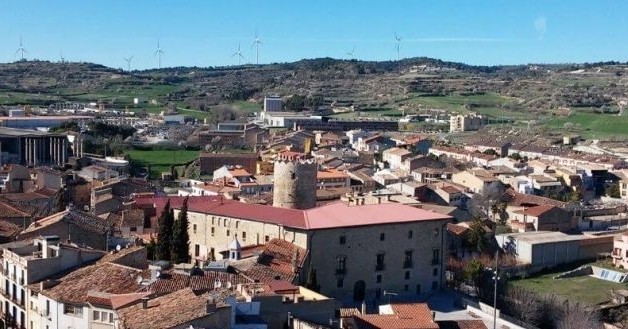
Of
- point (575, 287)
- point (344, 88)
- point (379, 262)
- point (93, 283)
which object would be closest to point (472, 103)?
point (344, 88)

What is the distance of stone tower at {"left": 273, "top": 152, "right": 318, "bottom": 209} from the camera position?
32.8 meters

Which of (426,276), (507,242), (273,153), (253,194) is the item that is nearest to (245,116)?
(273,153)

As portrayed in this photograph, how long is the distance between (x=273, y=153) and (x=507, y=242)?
26.3 meters

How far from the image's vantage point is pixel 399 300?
2883 cm

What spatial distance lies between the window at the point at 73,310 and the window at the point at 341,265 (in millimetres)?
10884

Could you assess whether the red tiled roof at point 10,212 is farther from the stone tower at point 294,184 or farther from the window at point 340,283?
the window at point 340,283

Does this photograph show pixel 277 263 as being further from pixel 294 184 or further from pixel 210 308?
pixel 210 308

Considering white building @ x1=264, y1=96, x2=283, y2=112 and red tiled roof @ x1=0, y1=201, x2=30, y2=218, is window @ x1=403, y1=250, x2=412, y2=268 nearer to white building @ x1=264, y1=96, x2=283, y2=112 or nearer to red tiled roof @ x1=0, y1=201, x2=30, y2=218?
red tiled roof @ x1=0, y1=201, x2=30, y2=218

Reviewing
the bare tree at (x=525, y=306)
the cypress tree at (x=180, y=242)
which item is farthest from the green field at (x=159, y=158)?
the bare tree at (x=525, y=306)

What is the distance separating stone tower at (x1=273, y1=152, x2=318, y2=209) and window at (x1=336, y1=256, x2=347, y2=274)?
4831 millimetres

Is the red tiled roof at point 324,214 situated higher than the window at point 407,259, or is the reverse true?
the red tiled roof at point 324,214

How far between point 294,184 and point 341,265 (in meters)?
5.28

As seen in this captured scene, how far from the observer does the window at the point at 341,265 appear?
93.4ft

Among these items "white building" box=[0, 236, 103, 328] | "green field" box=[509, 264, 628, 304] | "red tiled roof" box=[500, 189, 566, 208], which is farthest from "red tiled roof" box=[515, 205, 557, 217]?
"white building" box=[0, 236, 103, 328]
